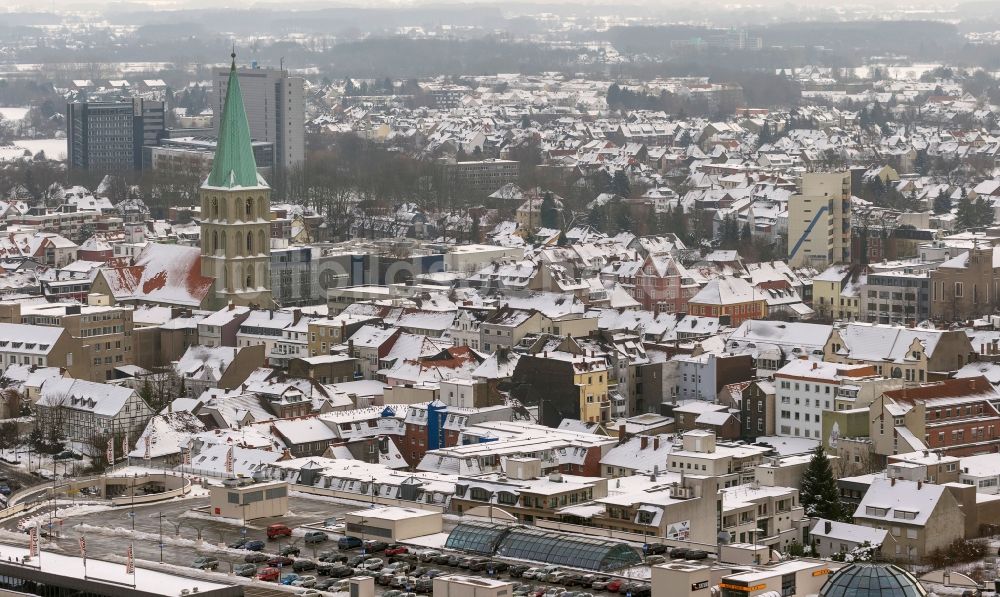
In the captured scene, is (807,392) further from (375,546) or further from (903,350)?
(375,546)

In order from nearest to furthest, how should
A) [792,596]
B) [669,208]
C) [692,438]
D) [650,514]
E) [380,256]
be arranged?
[792,596] → [650,514] → [692,438] → [380,256] → [669,208]

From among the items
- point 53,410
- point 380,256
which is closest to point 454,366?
point 53,410

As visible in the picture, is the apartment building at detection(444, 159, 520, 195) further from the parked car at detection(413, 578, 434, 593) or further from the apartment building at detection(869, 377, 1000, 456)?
the parked car at detection(413, 578, 434, 593)

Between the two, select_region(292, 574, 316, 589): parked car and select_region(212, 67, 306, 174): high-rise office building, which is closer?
select_region(292, 574, 316, 589): parked car

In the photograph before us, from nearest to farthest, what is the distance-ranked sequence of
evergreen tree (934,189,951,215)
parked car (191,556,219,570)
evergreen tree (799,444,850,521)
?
parked car (191,556,219,570), evergreen tree (799,444,850,521), evergreen tree (934,189,951,215)

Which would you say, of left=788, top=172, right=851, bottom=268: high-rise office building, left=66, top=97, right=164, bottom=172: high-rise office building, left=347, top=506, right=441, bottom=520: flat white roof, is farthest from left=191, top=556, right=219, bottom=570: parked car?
left=66, top=97, right=164, bottom=172: high-rise office building

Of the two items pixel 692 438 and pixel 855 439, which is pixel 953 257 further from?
pixel 692 438

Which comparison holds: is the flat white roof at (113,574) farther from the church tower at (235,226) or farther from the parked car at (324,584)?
the church tower at (235,226)
